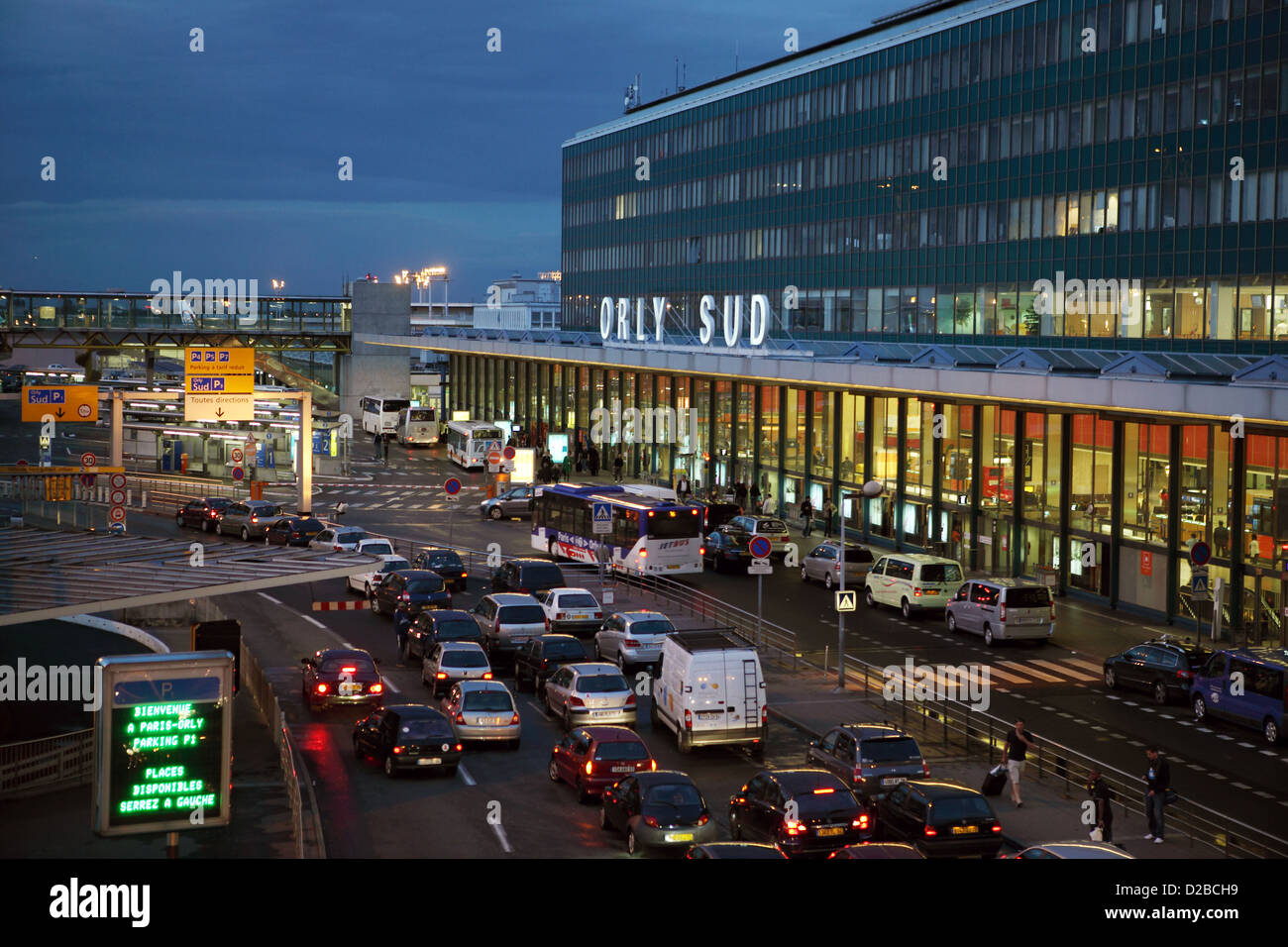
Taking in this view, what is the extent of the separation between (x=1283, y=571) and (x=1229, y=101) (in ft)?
72.5

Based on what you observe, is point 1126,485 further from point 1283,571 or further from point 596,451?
point 596,451

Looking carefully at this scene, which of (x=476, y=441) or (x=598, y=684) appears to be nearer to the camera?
(x=598, y=684)

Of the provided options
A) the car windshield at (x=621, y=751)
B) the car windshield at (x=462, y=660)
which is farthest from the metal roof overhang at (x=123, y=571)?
the car windshield at (x=621, y=751)

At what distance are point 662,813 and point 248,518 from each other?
4122 cm

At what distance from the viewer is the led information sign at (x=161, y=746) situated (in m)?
16.5

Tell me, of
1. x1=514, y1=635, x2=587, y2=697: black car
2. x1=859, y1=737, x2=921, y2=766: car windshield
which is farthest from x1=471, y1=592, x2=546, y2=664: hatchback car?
x1=859, y1=737, x2=921, y2=766: car windshield

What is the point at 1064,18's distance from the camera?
6241cm

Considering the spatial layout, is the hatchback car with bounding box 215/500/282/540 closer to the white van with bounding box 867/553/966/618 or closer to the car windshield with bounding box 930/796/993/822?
the white van with bounding box 867/553/966/618

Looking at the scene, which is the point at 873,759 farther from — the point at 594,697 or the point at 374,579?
the point at 374,579

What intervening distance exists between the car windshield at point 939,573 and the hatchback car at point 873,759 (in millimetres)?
17903

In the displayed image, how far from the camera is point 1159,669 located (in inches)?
1286

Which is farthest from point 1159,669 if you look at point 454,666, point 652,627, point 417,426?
point 417,426

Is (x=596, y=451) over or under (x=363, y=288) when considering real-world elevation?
under

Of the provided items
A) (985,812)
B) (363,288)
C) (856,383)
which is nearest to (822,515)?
(856,383)
